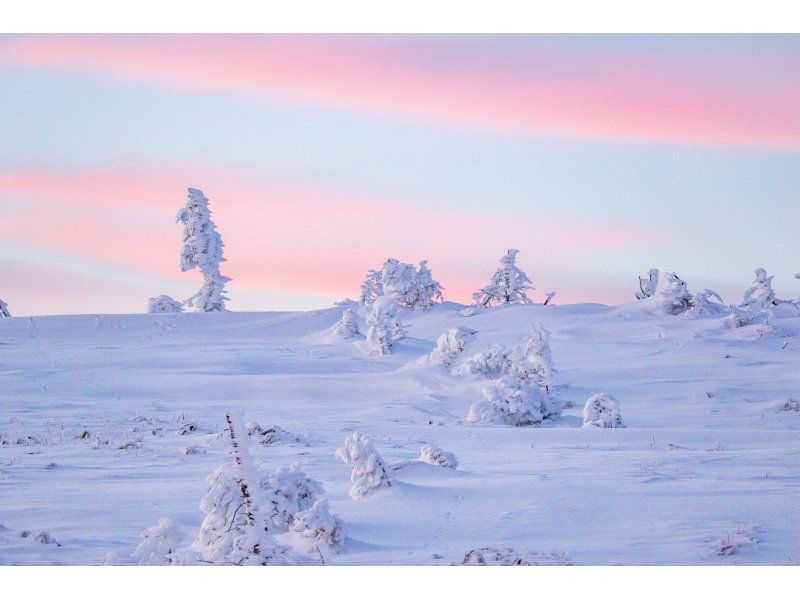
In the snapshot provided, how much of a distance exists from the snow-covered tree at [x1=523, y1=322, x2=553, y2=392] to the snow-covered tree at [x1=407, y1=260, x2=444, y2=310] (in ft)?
49.5

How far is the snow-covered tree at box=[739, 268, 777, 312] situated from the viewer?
28.2 meters

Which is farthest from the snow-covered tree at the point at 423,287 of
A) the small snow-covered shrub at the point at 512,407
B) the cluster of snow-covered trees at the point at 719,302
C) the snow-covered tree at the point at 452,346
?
the small snow-covered shrub at the point at 512,407

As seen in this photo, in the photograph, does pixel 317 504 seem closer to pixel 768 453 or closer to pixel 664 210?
pixel 768 453

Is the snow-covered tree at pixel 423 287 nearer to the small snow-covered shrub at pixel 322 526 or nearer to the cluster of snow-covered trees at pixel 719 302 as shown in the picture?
the cluster of snow-covered trees at pixel 719 302

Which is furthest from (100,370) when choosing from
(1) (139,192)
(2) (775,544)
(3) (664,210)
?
(2) (775,544)

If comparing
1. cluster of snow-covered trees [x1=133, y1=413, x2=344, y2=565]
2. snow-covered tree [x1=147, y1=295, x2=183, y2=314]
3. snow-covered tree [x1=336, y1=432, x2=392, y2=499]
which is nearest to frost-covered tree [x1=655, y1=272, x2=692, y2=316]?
snow-covered tree [x1=147, y1=295, x2=183, y2=314]

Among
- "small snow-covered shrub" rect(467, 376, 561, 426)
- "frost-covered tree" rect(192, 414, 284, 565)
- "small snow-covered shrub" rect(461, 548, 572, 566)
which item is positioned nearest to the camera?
"frost-covered tree" rect(192, 414, 284, 565)

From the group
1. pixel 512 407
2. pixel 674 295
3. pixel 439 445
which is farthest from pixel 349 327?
pixel 439 445

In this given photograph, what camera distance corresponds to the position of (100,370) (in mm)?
24188

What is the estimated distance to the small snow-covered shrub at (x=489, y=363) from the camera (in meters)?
20.8

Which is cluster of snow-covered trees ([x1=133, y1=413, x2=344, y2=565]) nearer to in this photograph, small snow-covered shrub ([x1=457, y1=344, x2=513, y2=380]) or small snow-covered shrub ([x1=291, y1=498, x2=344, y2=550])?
small snow-covered shrub ([x1=291, y1=498, x2=344, y2=550])

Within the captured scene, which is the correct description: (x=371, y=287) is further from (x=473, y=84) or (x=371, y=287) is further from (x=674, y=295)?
(x=473, y=84)

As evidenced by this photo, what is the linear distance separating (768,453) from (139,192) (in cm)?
1026

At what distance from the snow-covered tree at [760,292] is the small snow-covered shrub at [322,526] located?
23.4 m
